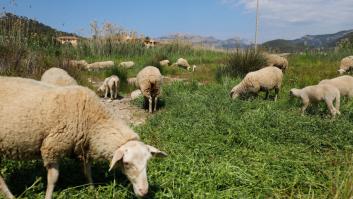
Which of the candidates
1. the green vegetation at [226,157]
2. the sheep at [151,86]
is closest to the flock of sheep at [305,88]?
the green vegetation at [226,157]

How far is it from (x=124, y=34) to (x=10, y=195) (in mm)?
22307

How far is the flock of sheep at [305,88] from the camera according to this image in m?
8.34

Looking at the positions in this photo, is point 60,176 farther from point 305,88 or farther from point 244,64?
point 244,64

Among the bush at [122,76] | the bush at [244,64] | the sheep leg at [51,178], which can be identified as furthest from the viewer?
the bush at [244,64]

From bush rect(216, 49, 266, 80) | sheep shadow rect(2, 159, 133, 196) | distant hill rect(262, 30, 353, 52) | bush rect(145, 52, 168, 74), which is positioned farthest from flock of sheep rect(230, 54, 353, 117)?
distant hill rect(262, 30, 353, 52)

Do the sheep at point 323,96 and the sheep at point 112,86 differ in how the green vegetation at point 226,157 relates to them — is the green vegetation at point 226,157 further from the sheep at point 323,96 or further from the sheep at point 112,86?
the sheep at point 112,86

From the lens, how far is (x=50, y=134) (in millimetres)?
4305

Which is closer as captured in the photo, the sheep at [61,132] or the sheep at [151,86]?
the sheep at [61,132]

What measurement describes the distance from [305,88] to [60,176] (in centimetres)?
575

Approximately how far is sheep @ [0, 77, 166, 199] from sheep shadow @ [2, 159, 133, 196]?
36cm

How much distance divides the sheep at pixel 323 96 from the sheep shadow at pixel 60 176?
4.83 m

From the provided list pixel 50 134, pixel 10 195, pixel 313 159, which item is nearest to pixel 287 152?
pixel 313 159

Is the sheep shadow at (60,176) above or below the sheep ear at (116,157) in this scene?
below

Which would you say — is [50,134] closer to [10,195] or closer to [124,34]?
[10,195]
